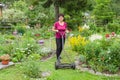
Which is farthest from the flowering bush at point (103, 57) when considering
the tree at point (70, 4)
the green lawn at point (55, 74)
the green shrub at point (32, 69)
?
the tree at point (70, 4)

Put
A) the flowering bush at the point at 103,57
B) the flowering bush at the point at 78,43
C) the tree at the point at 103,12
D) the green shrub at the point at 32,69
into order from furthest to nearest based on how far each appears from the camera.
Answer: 1. the tree at the point at 103,12
2. the flowering bush at the point at 78,43
3. the flowering bush at the point at 103,57
4. the green shrub at the point at 32,69

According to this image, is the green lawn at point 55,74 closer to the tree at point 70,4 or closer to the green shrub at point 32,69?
the green shrub at point 32,69

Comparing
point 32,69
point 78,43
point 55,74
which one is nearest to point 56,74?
point 55,74

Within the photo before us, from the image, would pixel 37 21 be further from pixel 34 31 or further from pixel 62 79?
pixel 62 79

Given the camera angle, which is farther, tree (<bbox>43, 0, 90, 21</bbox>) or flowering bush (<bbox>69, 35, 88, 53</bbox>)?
tree (<bbox>43, 0, 90, 21</bbox>)

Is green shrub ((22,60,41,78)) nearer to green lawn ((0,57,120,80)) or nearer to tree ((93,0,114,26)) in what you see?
green lawn ((0,57,120,80))


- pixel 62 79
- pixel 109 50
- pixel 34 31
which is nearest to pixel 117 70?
pixel 109 50

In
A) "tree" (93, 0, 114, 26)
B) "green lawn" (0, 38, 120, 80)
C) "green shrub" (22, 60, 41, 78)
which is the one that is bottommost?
"tree" (93, 0, 114, 26)

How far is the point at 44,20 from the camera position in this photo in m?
23.9

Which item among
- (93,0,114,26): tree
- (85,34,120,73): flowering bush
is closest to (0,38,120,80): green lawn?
(85,34,120,73): flowering bush

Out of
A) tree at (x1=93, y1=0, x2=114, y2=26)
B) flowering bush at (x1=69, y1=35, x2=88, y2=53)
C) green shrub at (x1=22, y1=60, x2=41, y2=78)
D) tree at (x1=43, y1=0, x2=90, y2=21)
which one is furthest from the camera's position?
tree at (x1=93, y1=0, x2=114, y2=26)

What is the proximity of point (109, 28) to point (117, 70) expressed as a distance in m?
13.3

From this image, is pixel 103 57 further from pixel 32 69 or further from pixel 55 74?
pixel 32 69

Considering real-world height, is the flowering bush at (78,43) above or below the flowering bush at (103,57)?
below
